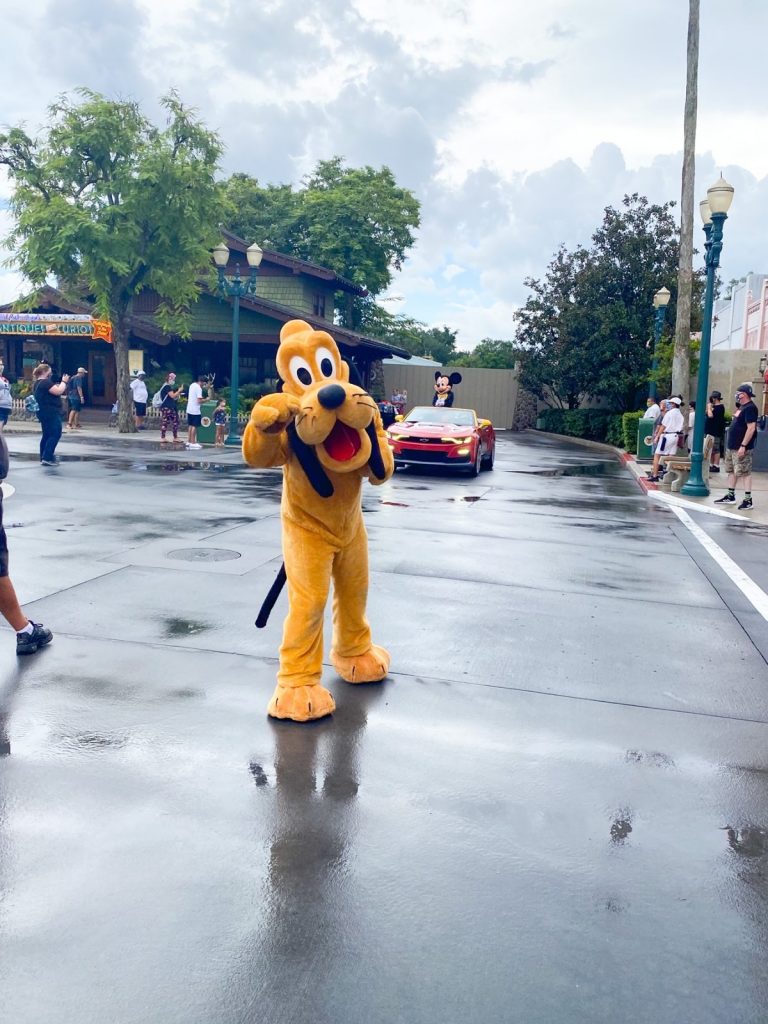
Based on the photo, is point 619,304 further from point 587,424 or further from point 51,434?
point 51,434

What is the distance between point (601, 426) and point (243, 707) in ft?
112

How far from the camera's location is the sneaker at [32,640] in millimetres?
5477

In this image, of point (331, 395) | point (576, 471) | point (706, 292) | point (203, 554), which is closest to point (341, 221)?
point (576, 471)

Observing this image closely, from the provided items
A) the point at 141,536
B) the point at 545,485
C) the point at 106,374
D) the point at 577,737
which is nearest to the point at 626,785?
the point at 577,737

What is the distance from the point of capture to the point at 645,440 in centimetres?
2373

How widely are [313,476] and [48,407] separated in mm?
12881

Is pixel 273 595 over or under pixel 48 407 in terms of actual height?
under

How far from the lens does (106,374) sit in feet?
114

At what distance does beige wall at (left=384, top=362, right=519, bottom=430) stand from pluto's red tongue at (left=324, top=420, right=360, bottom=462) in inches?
1535

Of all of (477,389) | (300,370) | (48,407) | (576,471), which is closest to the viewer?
(300,370)

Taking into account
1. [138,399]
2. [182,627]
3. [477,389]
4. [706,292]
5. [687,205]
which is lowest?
[182,627]

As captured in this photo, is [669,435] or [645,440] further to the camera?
[645,440]

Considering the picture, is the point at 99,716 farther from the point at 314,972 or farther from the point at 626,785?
the point at 626,785

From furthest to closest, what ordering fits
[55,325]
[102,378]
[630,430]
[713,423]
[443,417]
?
[102,378] → [55,325] → [630,430] → [443,417] → [713,423]
